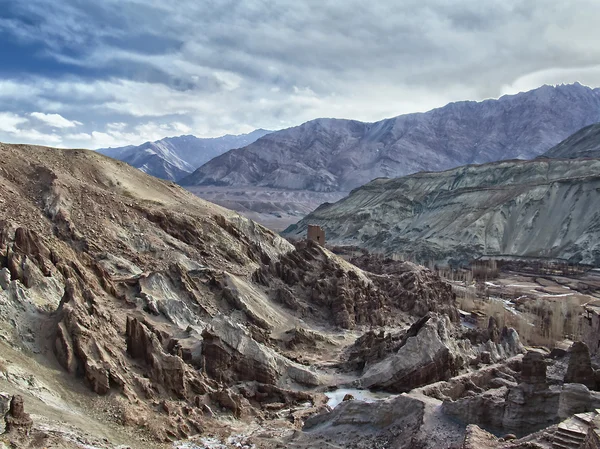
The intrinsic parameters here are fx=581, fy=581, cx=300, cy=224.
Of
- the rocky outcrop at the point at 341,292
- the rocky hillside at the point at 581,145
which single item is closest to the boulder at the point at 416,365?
the rocky outcrop at the point at 341,292

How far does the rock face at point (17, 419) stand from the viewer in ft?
58.9

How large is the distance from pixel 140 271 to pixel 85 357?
15710mm

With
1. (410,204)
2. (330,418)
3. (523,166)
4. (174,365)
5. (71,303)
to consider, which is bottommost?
(330,418)

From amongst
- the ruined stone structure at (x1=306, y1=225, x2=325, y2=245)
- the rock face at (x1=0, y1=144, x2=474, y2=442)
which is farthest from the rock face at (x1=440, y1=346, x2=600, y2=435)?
the ruined stone structure at (x1=306, y1=225, x2=325, y2=245)

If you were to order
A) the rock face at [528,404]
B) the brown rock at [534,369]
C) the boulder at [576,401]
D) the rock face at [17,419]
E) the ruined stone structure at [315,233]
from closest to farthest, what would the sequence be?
the rock face at [17,419]
the boulder at [576,401]
the rock face at [528,404]
the brown rock at [534,369]
the ruined stone structure at [315,233]

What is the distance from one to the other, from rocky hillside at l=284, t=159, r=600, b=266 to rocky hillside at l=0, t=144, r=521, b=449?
1956 inches

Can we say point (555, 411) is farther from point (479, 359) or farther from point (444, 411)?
point (479, 359)

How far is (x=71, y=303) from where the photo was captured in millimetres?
26812

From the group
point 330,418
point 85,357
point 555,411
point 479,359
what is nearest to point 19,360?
point 85,357

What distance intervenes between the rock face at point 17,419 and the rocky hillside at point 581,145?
161523 mm

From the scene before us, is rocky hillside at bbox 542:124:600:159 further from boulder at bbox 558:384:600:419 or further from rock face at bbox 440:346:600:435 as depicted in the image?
boulder at bbox 558:384:600:419

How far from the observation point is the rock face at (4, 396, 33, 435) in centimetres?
1794

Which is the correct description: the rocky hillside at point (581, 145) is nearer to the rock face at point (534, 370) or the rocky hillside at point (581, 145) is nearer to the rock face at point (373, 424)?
the rock face at point (373, 424)

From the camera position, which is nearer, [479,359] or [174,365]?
[174,365]
